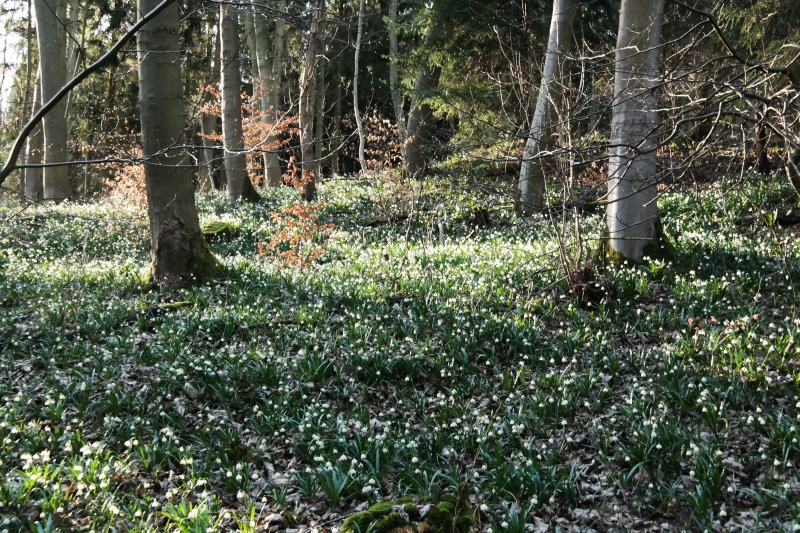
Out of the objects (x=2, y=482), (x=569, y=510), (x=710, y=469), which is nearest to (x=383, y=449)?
(x=569, y=510)

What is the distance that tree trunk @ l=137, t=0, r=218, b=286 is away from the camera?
7570 mm

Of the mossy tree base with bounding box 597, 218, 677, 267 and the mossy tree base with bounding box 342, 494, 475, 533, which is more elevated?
the mossy tree base with bounding box 597, 218, 677, 267

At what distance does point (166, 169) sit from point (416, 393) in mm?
4758

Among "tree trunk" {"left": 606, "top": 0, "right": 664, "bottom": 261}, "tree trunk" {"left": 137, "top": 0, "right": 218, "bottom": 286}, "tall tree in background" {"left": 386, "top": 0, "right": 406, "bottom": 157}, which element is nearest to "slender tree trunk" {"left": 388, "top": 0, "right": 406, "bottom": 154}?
"tall tree in background" {"left": 386, "top": 0, "right": 406, "bottom": 157}

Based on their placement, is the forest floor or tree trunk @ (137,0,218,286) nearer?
the forest floor

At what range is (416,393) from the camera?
220 inches

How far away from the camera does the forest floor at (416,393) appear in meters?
3.97

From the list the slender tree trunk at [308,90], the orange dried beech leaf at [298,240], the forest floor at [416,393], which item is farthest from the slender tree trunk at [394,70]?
the forest floor at [416,393]

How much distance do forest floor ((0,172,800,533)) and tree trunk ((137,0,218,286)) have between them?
1.59ft

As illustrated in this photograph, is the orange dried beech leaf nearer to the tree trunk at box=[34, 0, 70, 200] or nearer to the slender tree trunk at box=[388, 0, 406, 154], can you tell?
the slender tree trunk at box=[388, 0, 406, 154]

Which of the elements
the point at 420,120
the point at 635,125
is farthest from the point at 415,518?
the point at 420,120

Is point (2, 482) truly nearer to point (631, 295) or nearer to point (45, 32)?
point (631, 295)

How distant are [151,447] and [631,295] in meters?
5.52

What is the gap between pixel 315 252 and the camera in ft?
Result: 32.0
